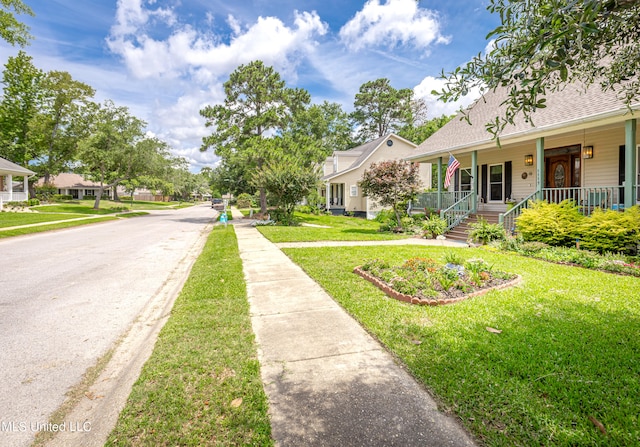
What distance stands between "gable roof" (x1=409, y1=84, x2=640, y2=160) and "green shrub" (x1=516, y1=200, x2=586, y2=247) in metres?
2.46

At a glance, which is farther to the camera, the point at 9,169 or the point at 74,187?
the point at 74,187

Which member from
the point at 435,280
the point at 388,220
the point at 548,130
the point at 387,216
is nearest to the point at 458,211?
the point at 388,220

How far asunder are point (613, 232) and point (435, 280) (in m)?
5.59

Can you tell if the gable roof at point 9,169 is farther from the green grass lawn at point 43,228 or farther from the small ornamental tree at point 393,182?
the small ornamental tree at point 393,182

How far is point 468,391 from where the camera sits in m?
2.77

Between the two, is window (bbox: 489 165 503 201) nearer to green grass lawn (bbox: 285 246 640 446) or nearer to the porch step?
the porch step

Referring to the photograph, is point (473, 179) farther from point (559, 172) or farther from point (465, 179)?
point (465, 179)

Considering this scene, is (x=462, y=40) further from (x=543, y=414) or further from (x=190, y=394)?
(x=190, y=394)

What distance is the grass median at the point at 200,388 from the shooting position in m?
2.35

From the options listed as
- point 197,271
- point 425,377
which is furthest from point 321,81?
point 425,377

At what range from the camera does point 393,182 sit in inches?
580

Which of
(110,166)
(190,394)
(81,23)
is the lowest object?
(190,394)

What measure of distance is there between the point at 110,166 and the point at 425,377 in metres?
38.5

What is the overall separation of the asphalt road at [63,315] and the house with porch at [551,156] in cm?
907
